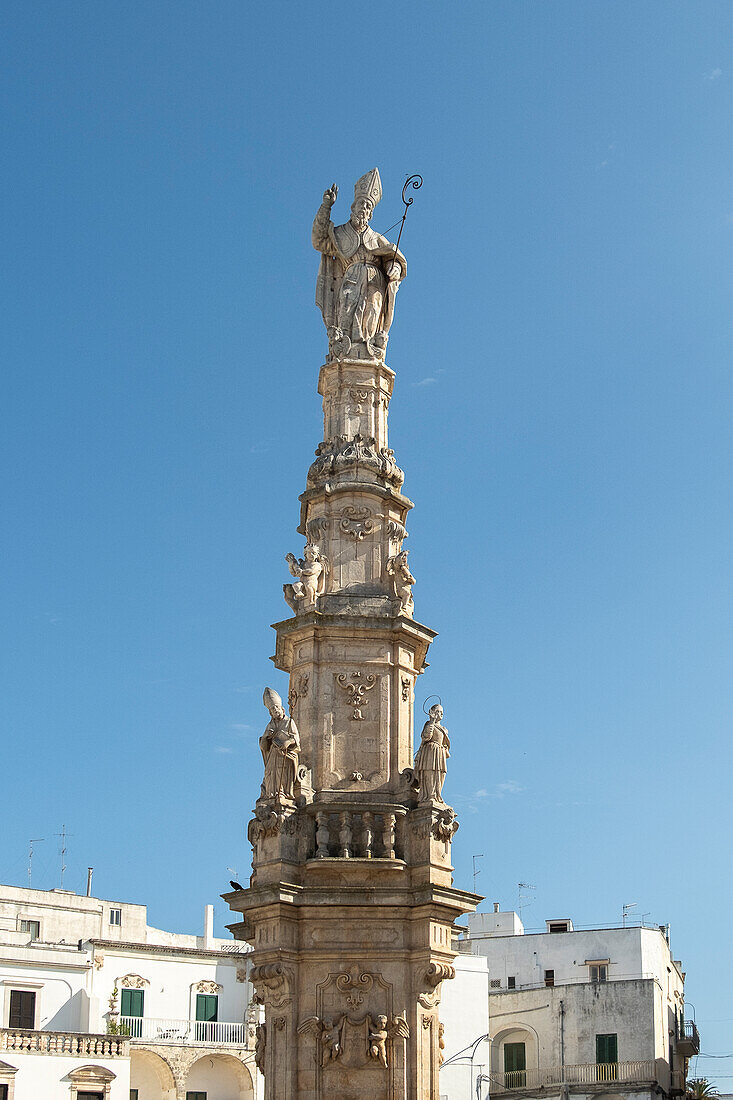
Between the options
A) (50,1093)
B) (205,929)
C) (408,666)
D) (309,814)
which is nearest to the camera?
(309,814)

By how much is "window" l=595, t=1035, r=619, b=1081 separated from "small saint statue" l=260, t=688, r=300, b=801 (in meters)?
28.4

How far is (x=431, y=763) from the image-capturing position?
17656 mm

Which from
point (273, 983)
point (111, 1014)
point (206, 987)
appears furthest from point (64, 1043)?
point (273, 983)

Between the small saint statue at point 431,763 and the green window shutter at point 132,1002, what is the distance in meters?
25.4

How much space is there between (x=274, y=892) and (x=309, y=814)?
115 centimetres

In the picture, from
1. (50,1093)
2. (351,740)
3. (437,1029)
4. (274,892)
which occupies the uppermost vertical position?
(351,740)

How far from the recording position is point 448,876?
57.4 ft

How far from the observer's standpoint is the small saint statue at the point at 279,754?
688 inches

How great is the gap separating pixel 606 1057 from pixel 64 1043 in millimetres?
16354

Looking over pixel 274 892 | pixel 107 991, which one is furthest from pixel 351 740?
pixel 107 991

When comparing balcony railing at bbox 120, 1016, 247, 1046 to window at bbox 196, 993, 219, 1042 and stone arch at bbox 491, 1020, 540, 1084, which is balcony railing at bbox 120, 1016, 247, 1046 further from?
stone arch at bbox 491, 1020, 540, 1084

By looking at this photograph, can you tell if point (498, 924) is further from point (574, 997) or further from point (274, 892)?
point (274, 892)

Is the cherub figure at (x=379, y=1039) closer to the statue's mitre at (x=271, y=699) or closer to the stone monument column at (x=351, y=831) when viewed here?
the stone monument column at (x=351, y=831)

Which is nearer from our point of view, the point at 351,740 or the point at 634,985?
the point at 351,740
